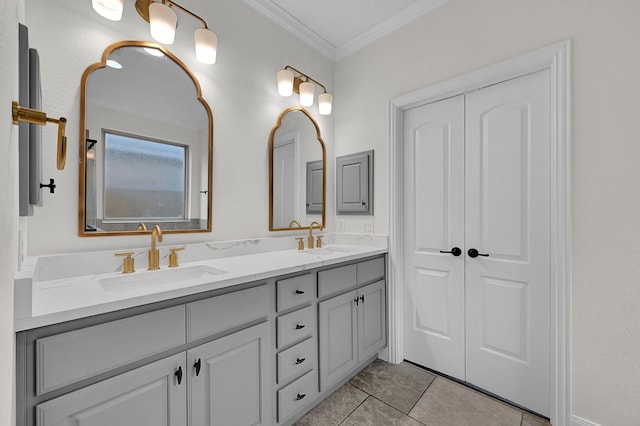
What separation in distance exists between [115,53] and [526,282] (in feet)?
8.65

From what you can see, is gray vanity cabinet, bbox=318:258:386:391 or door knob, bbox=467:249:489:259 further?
door knob, bbox=467:249:489:259

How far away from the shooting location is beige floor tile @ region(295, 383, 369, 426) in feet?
5.22

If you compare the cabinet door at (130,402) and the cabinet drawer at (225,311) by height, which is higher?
the cabinet drawer at (225,311)

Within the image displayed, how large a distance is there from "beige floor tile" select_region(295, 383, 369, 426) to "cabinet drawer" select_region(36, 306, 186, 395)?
97 cm

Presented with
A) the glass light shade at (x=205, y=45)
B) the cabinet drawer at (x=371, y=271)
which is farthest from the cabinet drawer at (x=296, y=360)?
the glass light shade at (x=205, y=45)

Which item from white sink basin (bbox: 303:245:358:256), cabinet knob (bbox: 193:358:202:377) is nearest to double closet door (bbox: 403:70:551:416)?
white sink basin (bbox: 303:245:358:256)

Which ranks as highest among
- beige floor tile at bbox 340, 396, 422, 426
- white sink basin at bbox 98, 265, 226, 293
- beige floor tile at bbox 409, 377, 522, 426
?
white sink basin at bbox 98, 265, 226, 293

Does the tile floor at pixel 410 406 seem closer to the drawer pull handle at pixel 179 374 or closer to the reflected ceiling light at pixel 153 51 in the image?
the drawer pull handle at pixel 179 374

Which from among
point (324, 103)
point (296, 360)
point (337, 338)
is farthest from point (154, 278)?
point (324, 103)

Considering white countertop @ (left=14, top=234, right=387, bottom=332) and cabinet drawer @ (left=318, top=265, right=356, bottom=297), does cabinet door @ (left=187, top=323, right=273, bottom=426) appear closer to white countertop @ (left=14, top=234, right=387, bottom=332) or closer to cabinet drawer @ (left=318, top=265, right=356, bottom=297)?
white countertop @ (left=14, top=234, right=387, bottom=332)

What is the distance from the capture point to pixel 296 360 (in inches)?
60.5

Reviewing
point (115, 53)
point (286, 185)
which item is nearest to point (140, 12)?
point (115, 53)

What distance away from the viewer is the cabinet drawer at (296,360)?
57.6 inches

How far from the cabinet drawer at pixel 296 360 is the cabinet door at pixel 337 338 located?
0.30 feet
